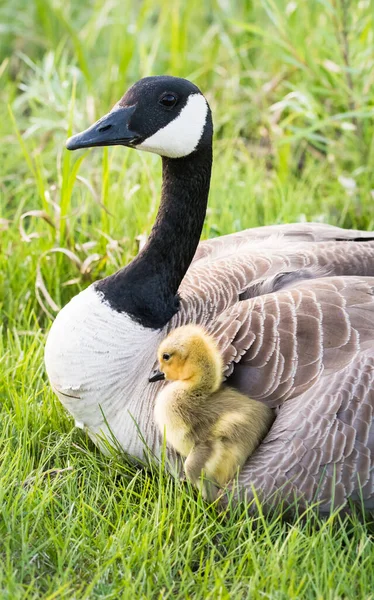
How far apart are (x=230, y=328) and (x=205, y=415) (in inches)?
15.2

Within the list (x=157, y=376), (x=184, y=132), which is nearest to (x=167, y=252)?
(x=184, y=132)

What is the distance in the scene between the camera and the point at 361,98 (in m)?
5.96

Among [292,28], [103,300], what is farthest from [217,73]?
[103,300]

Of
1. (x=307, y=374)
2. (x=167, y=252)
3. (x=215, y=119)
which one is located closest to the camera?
(x=307, y=374)

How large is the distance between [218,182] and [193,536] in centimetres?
343

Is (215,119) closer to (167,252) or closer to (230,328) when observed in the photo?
(167,252)

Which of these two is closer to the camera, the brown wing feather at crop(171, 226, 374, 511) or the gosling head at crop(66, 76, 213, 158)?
the brown wing feather at crop(171, 226, 374, 511)

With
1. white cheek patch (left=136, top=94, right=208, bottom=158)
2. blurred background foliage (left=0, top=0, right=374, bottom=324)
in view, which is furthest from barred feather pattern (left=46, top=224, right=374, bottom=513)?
blurred background foliage (left=0, top=0, right=374, bottom=324)

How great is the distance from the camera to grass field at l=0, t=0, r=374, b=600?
3.03 meters

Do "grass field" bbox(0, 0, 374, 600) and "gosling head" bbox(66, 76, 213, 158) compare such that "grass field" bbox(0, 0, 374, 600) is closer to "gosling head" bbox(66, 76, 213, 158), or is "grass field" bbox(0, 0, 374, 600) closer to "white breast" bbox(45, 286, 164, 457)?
"white breast" bbox(45, 286, 164, 457)

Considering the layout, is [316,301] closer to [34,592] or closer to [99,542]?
[99,542]

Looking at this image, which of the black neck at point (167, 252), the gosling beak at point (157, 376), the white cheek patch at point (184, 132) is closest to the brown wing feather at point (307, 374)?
the black neck at point (167, 252)

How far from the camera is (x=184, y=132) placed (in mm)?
3691

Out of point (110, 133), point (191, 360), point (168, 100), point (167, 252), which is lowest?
point (191, 360)
